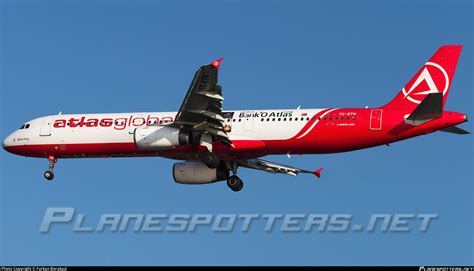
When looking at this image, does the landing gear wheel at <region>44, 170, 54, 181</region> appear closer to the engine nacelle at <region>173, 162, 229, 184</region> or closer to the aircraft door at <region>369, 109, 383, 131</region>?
the engine nacelle at <region>173, 162, 229, 184</region>

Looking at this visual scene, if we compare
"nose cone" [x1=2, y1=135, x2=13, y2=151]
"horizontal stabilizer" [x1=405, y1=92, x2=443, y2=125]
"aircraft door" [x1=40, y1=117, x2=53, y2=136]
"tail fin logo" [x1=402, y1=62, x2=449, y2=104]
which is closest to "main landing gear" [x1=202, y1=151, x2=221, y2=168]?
"aircraft door" [x1=40, y1=117, x2=53, y2=136]

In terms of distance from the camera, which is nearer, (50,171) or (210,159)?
(210,159)

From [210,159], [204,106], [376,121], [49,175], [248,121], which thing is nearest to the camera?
[204,106]

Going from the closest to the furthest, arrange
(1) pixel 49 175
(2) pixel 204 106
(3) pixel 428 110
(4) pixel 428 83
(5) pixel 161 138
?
(3) pixel 428 110 → (2) pixel 204 106 → (5) pixel 161 138 → (4) pixel 428 83 → (1) pixel 49 175

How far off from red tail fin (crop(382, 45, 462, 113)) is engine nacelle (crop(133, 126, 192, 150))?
10.5m

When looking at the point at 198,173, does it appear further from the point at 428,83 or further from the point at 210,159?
the point at 428,83

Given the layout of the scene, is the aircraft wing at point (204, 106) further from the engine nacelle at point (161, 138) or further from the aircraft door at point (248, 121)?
the aircraft door at point (248, 121)

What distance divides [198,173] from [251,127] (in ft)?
17.9

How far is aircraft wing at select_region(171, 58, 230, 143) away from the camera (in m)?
44.6

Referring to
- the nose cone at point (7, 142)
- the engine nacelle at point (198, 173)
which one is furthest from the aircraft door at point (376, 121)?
the nose cone at point (7, 142)

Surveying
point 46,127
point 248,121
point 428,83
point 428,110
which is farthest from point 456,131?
point 46,127

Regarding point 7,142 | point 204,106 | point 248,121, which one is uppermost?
point 248,121

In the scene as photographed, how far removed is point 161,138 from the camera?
4812 cm

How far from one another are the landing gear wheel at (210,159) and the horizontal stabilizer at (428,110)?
10.1m
